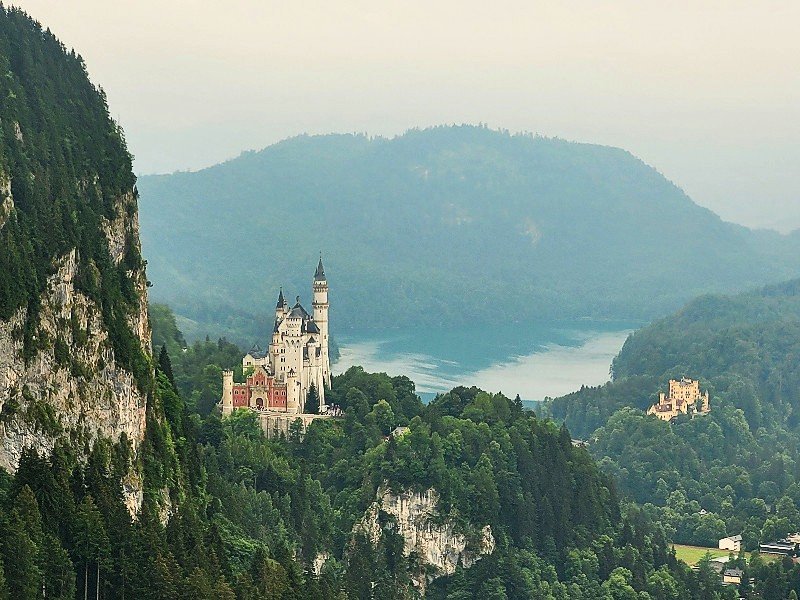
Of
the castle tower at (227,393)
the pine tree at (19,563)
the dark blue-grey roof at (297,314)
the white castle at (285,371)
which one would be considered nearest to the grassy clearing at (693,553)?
the white castle at (285,371)

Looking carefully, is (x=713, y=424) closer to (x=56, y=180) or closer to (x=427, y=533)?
(x=427, y=533)

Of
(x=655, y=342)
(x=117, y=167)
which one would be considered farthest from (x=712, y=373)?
(x=117, y=167)

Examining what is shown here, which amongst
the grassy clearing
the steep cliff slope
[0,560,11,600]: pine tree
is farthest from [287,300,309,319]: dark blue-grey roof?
[0,560,11,600]: pine tree

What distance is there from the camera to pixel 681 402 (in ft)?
411

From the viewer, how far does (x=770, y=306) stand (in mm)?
190125

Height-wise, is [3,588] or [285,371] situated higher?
[285,371]

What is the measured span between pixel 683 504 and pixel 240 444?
108 feet

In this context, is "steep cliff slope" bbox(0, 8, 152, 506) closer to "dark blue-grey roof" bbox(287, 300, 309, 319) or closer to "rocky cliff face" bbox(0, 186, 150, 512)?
"rocky cliff face" bbox(0, 186, 150, 512)

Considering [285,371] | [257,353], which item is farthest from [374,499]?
[257,353]

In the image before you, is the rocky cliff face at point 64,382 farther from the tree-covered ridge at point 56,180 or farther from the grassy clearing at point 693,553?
the grassy clearing at point 693,553

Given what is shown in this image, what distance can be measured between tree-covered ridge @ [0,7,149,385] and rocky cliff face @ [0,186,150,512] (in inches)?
13.5

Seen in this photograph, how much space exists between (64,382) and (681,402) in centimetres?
8341

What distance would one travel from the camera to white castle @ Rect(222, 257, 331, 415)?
80.1 meters

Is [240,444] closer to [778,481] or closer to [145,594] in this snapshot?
[145,594]
